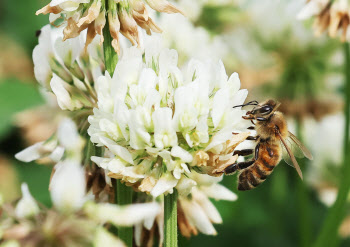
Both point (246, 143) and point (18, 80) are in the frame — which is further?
point (18, 80)

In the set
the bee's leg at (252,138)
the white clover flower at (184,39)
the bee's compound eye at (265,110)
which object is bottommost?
the bee's leg at (252,138)

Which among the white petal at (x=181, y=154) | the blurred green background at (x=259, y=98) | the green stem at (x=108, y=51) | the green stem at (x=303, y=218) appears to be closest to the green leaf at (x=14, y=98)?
the blurred green background at (x=259, y=98)

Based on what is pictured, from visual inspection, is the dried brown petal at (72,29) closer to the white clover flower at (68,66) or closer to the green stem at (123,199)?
the white clover flower at (68,66)

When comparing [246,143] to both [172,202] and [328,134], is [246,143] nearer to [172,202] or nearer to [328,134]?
[172,202]

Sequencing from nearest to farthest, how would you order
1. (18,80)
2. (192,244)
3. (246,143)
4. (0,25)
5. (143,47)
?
(143,47) → (246,143) → (192,244) → (18,80) → (0,25)

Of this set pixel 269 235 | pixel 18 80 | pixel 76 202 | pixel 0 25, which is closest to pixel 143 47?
pixel 76 202

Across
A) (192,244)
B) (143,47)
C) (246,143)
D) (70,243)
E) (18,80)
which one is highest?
(18,80)

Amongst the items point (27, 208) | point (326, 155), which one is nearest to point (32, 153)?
point (27, 208)
